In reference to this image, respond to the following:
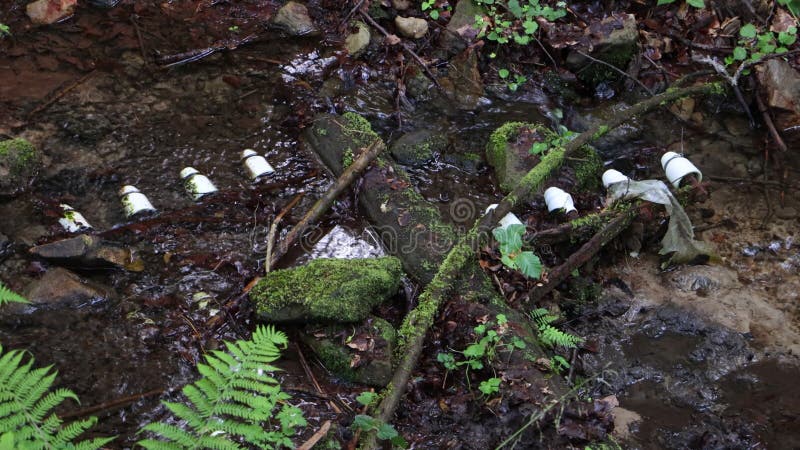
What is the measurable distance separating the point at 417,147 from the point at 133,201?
8.01ft

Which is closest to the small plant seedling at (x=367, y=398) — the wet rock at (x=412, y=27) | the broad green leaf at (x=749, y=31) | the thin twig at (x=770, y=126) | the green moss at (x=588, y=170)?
the green moss at (x=588, y=170)

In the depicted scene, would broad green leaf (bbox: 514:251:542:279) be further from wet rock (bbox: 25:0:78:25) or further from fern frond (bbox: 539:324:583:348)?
wet rock (bbox: 25:0:78:25)

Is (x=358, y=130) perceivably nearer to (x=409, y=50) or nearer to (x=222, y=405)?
(x=409, y=50)

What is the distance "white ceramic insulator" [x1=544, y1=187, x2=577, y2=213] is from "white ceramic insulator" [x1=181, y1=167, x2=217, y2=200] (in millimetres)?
2754

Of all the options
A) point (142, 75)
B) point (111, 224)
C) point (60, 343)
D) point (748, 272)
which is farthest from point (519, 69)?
point (60, 343)

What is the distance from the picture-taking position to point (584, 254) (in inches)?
178

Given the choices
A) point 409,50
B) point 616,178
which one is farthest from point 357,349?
point 409,50

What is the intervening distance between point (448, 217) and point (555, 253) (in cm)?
92

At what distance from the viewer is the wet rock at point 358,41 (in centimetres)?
651

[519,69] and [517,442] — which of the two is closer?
[517,442]

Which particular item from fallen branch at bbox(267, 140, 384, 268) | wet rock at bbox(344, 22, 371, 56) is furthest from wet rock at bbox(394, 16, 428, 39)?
fallen branch at bbox(267, 140, 384, 268)

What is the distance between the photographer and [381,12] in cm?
682

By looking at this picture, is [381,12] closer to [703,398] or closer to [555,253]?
[555,253]

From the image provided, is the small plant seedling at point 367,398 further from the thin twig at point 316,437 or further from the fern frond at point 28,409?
the fern frond at point 28,409
